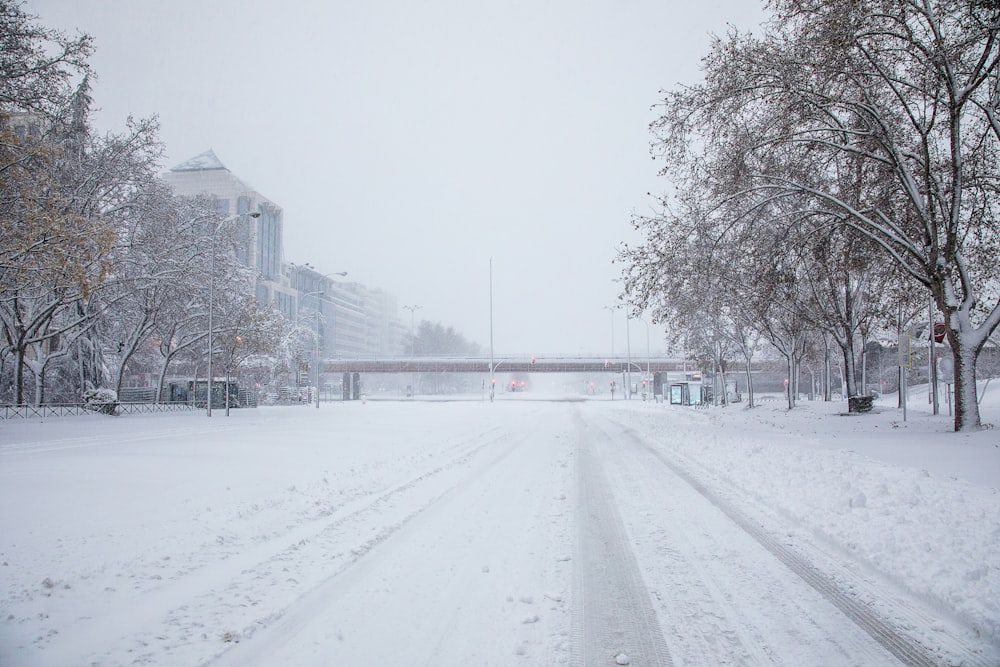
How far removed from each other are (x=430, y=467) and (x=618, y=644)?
8.31 metres

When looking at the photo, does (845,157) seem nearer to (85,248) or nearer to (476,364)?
(85,248)

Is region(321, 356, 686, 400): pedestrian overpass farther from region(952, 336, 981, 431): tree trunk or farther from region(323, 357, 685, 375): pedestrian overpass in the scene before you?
region(952, 336, 981, 431): tree trunk

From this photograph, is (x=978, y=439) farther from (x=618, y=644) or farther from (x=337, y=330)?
(x=337, y=330)

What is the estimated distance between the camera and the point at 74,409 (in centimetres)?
3050

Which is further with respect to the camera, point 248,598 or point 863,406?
point 863,406

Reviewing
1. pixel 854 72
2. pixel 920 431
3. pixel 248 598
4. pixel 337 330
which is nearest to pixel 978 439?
pixel 920 431

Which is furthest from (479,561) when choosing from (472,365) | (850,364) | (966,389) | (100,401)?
(472,365)

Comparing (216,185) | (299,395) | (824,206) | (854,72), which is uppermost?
(216,185)

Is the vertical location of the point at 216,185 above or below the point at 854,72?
above

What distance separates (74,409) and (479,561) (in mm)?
33927

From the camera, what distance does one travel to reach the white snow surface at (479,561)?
3.58 m

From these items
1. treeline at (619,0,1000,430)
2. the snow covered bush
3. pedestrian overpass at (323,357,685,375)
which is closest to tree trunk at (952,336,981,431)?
treeline at (619,0,1000,430)

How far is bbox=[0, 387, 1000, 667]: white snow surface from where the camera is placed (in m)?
3.58

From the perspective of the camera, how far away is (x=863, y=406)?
26375 mm
